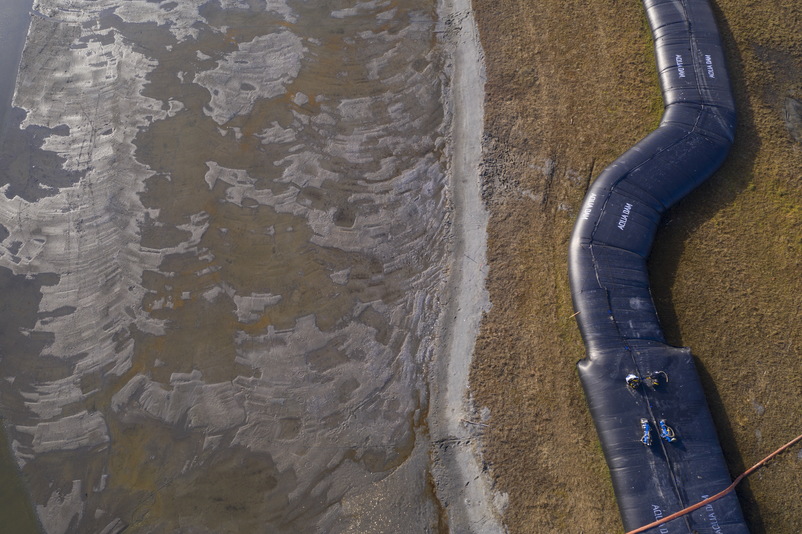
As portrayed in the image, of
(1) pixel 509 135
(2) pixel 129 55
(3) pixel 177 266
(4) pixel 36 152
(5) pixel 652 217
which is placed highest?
(2) pixel 129 55

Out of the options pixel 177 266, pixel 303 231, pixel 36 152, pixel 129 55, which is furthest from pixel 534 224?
pixel 36 152

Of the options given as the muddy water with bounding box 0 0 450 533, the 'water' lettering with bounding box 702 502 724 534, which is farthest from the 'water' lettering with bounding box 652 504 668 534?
the muddy water with bounding box 0 0 450 533

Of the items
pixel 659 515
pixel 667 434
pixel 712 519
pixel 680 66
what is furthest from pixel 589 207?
pixel 712 519

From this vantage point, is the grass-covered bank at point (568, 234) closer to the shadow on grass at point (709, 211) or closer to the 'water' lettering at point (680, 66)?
the shadow on grass at point (709, 211)

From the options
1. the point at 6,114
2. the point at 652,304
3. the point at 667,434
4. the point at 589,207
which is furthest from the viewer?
the point at 6,114

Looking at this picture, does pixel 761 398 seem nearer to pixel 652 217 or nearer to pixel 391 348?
pixel 652 217

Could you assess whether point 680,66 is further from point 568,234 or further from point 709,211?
point 568,234
